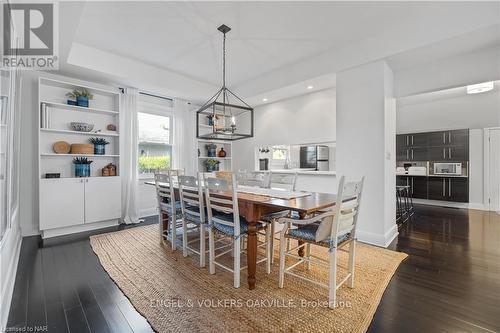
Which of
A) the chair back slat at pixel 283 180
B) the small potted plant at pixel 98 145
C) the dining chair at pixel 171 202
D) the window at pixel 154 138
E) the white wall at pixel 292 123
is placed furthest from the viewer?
the window at pixel 154 138

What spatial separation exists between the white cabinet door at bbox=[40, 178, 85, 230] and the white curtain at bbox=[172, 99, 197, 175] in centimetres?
190

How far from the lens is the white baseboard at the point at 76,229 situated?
3486 millimetres

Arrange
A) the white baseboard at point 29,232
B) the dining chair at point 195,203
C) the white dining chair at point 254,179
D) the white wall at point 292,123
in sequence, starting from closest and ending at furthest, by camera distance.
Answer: the dining chair at point 195,203, the white dining chair at point 254,179, the white baseboard at point 29,232, the white wall at point 292,123

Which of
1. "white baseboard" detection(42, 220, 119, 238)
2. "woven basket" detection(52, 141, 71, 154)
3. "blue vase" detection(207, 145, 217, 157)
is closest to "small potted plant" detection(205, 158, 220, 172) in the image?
"blue vase" detection(207, 145, 217, 157)

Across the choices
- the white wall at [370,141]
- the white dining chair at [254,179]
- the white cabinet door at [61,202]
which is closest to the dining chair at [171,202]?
the white dining chair at [254,179]

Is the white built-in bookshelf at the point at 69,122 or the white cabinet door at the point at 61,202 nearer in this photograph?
the white cabinet door at the point at 61,202

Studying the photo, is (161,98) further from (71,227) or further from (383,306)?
(383,306)

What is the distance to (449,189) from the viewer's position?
234 inches

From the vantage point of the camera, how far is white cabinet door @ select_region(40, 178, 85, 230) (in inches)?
134

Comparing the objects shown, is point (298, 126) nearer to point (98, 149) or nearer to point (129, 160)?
point (129, 160)

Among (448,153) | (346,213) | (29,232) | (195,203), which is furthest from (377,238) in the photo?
(29,232)

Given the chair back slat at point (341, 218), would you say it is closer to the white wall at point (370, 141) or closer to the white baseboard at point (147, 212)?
the white wall at point (370, 141)

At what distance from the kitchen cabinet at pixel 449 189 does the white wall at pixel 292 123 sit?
3965 mm

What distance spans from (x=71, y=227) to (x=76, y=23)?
2.97 meters
